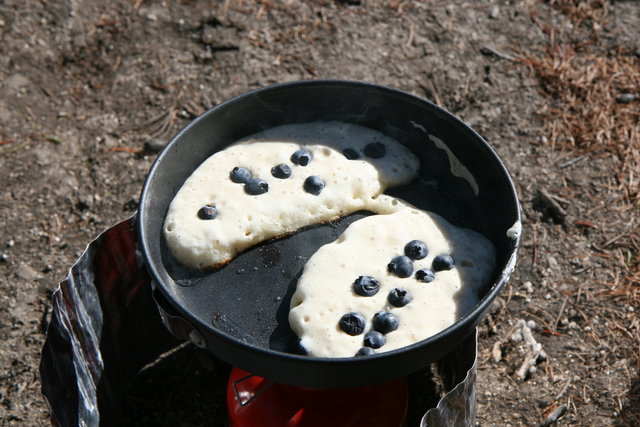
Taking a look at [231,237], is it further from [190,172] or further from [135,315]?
[135,315]

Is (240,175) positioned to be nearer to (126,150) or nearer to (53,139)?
(126,150)

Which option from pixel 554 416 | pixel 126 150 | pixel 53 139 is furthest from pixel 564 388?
pixel 53 139

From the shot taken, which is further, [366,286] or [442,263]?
[442,263]

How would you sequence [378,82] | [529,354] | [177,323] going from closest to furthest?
[177,323]
[529,354]
[378,82]

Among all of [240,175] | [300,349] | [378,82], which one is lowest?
[378,82]

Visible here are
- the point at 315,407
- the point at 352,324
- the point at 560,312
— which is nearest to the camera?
the point at 352,324

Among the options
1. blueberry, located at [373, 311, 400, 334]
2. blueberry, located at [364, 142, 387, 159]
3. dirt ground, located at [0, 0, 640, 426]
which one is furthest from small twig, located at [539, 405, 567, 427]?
blueberry, located at [364, 142, 387, 159]
